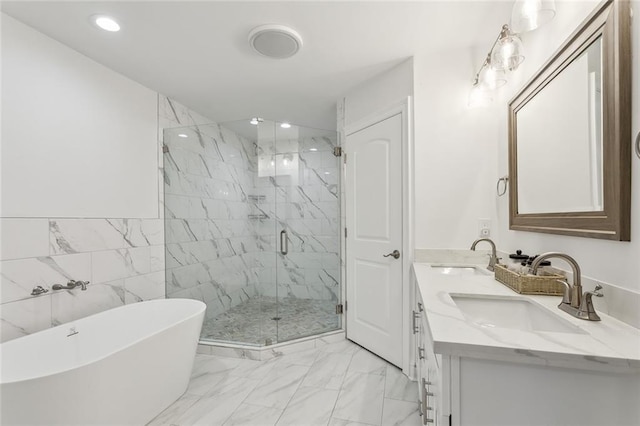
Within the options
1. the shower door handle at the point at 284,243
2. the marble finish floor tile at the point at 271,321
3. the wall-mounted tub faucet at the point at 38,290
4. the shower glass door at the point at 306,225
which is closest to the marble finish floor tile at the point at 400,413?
the marble finish floor tile at the point at 271,321

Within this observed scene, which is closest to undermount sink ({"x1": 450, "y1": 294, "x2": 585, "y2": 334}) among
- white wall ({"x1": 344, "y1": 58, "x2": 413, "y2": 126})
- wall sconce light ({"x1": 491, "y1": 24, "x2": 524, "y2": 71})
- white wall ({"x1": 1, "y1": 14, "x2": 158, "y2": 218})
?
wall sconce light ({"x1": 491, "y1": 24, "x2": 524, "y2": 71})

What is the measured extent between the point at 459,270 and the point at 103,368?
2161 millimetres

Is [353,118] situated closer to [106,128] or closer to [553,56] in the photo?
[553,56]

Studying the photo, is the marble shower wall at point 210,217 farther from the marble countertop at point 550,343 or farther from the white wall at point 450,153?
the marble countertop at point 550,343

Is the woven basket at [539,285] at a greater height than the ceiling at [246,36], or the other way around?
the ceiling at [246,36]

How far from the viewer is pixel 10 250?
1.67 metres

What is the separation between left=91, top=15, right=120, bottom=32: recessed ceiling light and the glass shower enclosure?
1.16 m

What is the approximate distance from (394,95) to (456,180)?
2.88ft

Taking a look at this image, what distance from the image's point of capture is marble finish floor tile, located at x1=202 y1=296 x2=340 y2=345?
108 inches

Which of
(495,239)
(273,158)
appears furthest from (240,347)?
(495,239)

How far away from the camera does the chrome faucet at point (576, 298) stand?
925 mm

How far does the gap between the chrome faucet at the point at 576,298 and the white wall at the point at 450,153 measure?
106 centimetres

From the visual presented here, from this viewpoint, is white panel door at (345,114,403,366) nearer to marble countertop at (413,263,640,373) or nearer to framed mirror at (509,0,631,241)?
framed mirror at (509,0,631,241)

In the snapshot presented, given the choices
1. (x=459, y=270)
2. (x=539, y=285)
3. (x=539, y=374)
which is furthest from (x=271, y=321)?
(x=539, y=374)
